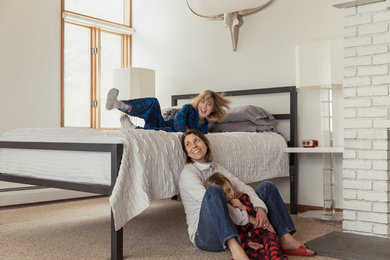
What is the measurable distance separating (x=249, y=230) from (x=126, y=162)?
0.68m

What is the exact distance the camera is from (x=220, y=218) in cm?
187

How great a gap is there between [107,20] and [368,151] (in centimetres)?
325

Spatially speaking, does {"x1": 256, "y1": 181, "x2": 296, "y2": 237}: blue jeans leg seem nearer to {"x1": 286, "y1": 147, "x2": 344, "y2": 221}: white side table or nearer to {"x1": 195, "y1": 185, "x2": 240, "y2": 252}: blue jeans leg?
{"x1": 195, "y1": 185, "x2": 240, "y2": 252}: blue jeans leg

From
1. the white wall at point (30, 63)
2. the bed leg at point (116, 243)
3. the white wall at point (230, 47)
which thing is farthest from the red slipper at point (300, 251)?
the white wall at point (30, 63)

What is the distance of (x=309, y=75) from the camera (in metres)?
3.16

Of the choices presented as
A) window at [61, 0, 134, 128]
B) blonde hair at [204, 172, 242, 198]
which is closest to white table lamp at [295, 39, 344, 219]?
blonde hair at [204, 172, 242, 198]

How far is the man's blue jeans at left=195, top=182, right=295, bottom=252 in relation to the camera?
6.11 feet

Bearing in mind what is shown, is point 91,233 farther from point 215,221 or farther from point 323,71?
point 323,71

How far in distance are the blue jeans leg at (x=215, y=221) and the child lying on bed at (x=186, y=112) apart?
1080 mm

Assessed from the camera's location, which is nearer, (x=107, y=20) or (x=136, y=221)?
(x=136, y=221)

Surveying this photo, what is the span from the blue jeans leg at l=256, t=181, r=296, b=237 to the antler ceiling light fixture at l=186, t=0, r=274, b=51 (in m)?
2.08

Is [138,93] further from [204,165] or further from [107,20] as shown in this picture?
[204,165]

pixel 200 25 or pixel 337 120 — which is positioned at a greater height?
pixel 200 25

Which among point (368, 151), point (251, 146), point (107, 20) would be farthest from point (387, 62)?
point (107, 20)
